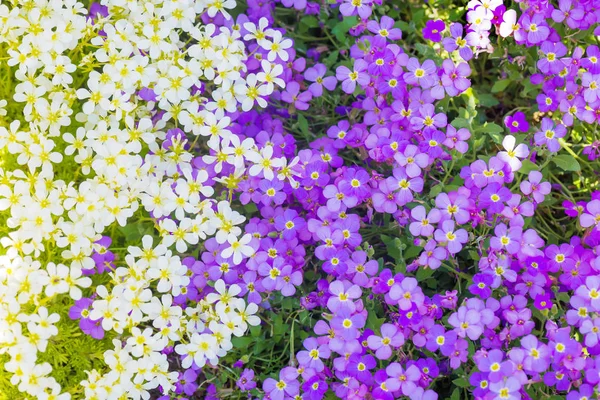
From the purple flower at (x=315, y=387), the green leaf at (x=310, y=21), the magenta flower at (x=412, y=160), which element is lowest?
the purple flower at (x=315, y=387)

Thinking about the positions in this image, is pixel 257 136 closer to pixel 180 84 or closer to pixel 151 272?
pixel 180 84

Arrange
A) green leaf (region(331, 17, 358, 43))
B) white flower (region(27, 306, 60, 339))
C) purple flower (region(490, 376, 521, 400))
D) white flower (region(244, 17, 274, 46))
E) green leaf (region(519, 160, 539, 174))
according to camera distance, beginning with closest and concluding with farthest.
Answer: purple flower (region(490, 376, 521, 400)) < white flower (region(27, 306, 60, 339)) < green leaf (region(519, 160, 539, 174)) < white flower (region(244, 17, 274, 46)) < green leaf (region(331, 17, 358, 43))

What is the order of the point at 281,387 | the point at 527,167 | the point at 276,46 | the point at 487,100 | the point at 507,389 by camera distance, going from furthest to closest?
1. the point at 487,100
2. the point at 276,46
3. the point at 527,167
4. the point at 281,387
5. the point at 507,389

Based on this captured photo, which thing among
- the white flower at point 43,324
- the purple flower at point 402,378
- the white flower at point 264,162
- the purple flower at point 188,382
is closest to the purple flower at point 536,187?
the purple flower at point 402,378

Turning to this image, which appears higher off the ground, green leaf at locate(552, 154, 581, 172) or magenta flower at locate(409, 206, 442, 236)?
green leaf at locate(552, 154, 581, 172)

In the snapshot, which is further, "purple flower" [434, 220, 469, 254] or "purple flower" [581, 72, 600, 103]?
"purple flower" [581, 72, 600, 103]

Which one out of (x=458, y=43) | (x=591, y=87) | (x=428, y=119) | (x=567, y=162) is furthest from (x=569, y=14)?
(x=428, y=119)

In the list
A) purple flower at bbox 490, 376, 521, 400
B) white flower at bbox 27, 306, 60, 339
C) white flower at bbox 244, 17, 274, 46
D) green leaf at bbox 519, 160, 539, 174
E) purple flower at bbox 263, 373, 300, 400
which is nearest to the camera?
purple flower at bbox 490, 376, 521, 400

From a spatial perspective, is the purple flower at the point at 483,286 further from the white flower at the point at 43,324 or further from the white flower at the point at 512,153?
the white flower at the point at 43,324

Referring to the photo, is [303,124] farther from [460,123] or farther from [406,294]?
[406,294]

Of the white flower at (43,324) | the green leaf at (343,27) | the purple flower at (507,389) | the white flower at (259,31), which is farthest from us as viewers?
the green leaf at (343,27)

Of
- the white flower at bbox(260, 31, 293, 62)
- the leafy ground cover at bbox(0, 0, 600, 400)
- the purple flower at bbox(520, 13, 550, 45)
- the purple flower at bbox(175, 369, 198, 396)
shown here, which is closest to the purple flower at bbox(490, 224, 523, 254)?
the leafy ground cover at bbox(0, 0, 600, 400)

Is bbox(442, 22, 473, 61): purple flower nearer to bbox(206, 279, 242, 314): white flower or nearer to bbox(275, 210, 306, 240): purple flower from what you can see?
A: bbox(275, 210, 306, 240): purple flower
